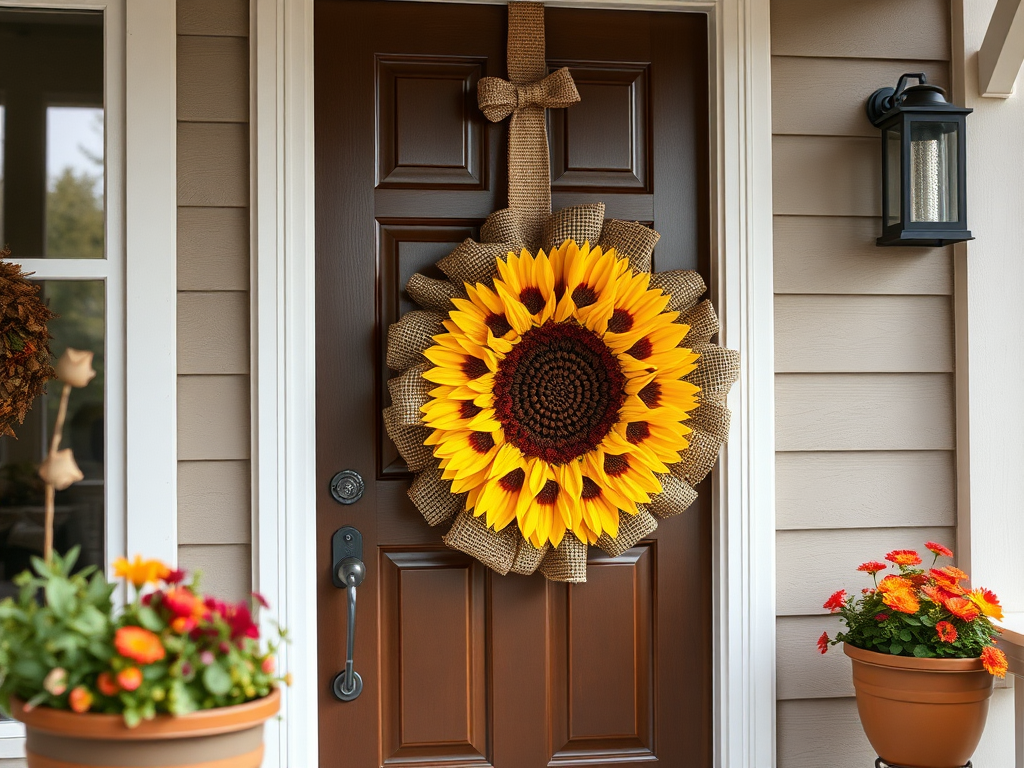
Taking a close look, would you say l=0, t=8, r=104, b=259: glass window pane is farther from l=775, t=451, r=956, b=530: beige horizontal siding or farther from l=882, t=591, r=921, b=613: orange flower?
l=882, t=591, r=921, b=613: orange flower

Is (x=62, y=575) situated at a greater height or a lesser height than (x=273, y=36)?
lesser

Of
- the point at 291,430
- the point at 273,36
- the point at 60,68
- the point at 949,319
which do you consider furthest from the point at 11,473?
the point at 949,319

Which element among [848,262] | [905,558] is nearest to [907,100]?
[848,262]

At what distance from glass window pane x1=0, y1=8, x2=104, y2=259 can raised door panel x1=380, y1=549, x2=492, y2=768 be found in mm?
924

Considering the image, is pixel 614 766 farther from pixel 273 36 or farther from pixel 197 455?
pixel 273 36

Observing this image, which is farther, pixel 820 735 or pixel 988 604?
pixel 820 735

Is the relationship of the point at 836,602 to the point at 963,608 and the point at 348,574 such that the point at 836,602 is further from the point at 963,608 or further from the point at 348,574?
the point at 348,574

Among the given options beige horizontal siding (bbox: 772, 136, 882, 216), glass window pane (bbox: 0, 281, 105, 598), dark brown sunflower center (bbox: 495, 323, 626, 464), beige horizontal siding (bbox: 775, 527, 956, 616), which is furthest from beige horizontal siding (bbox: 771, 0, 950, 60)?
glass window pane (bbox: 0, 281, 105, 598)

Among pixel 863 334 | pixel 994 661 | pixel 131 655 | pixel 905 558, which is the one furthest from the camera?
pixel 863 334

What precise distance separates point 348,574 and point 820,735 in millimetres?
1077

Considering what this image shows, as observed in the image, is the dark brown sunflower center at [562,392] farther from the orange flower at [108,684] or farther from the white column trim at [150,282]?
the orange flower at [108,684]

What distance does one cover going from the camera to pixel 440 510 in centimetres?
186

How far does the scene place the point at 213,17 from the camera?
1887 mm

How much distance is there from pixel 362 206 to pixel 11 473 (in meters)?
0.88
